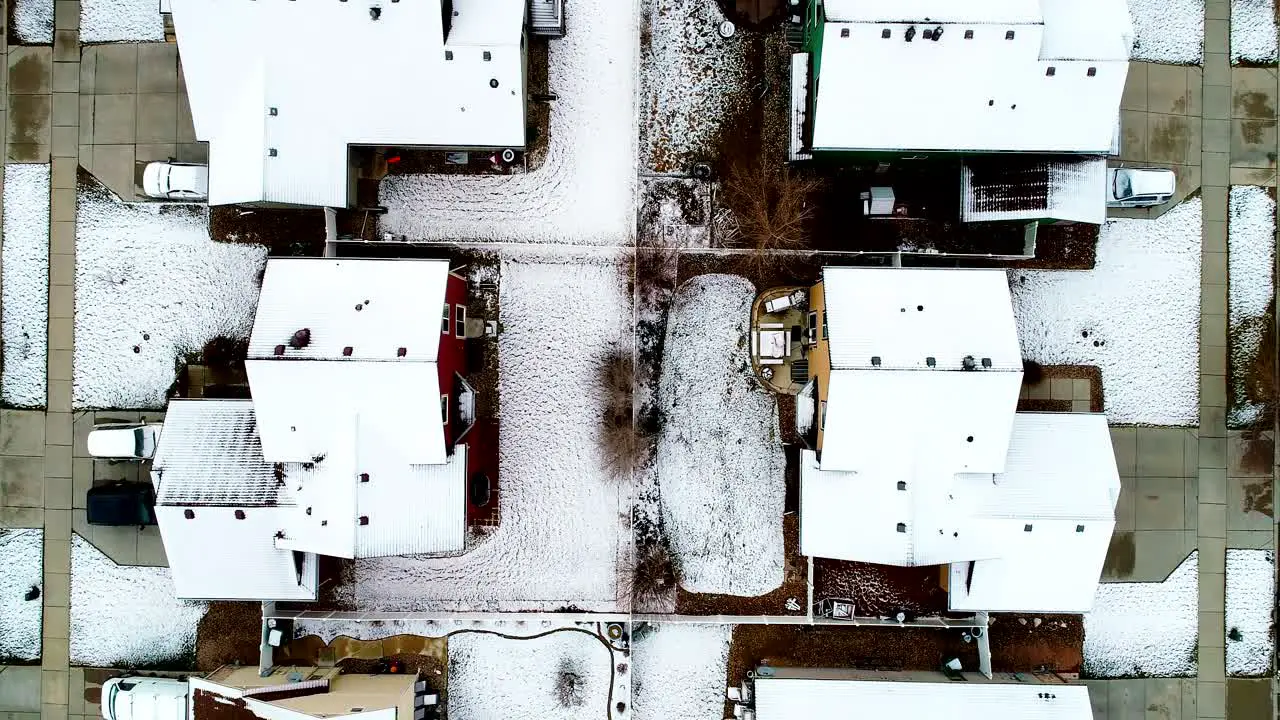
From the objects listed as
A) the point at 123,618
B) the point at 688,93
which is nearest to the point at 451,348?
the point at 688,93

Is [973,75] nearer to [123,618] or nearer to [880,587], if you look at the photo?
[880,587]

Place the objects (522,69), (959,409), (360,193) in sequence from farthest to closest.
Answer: (360,193)
(522,69)
(959,409)

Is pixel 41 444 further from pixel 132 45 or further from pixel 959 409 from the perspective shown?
pixel 959 409

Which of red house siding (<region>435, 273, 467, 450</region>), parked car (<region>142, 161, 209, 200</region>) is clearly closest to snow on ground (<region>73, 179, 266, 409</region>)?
parked car (<region>142, 161, 209, 200</region>)

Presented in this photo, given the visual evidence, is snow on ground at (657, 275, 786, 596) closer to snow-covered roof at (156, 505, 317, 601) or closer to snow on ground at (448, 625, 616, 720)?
snow on ground at (448, 625, 616, 720)

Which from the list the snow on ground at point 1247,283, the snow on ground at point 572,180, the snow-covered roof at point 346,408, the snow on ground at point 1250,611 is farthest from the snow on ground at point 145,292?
the snow on ground at point 1250,611

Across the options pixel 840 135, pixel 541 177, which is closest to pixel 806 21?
pixel 840 135
